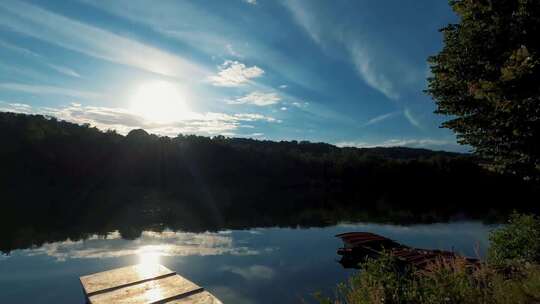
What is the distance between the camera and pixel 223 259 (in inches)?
687

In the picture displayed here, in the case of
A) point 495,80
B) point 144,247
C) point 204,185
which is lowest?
point 144,247

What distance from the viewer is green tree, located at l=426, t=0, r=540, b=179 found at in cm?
687

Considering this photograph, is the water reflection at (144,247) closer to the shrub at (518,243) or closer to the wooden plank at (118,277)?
the shrub at (518,243)

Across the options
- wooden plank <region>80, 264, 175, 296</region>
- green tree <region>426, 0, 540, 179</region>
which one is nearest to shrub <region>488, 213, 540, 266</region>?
green tree <region>426, 0, 540, 179</region>

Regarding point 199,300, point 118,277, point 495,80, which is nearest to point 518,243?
point 495,80

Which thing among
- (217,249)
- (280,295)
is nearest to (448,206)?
(217,249)

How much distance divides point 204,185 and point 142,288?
216 feet

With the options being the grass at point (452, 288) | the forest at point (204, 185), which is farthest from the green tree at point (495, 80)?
the forest at point (204, 185)

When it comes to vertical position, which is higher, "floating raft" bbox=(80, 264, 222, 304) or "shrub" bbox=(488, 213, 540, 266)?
"floating raft" bbox=(80, 264, 222, 304)

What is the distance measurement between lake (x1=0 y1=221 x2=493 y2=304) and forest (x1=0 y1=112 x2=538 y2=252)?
4.40 m

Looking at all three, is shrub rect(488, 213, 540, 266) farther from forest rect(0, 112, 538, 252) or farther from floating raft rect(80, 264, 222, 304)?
forest rect(0, 112, 538, 252)

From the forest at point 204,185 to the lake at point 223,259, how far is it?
14.4 ft

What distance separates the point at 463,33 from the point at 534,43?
1.71 metres

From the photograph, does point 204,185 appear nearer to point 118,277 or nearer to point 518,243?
point 518,243
